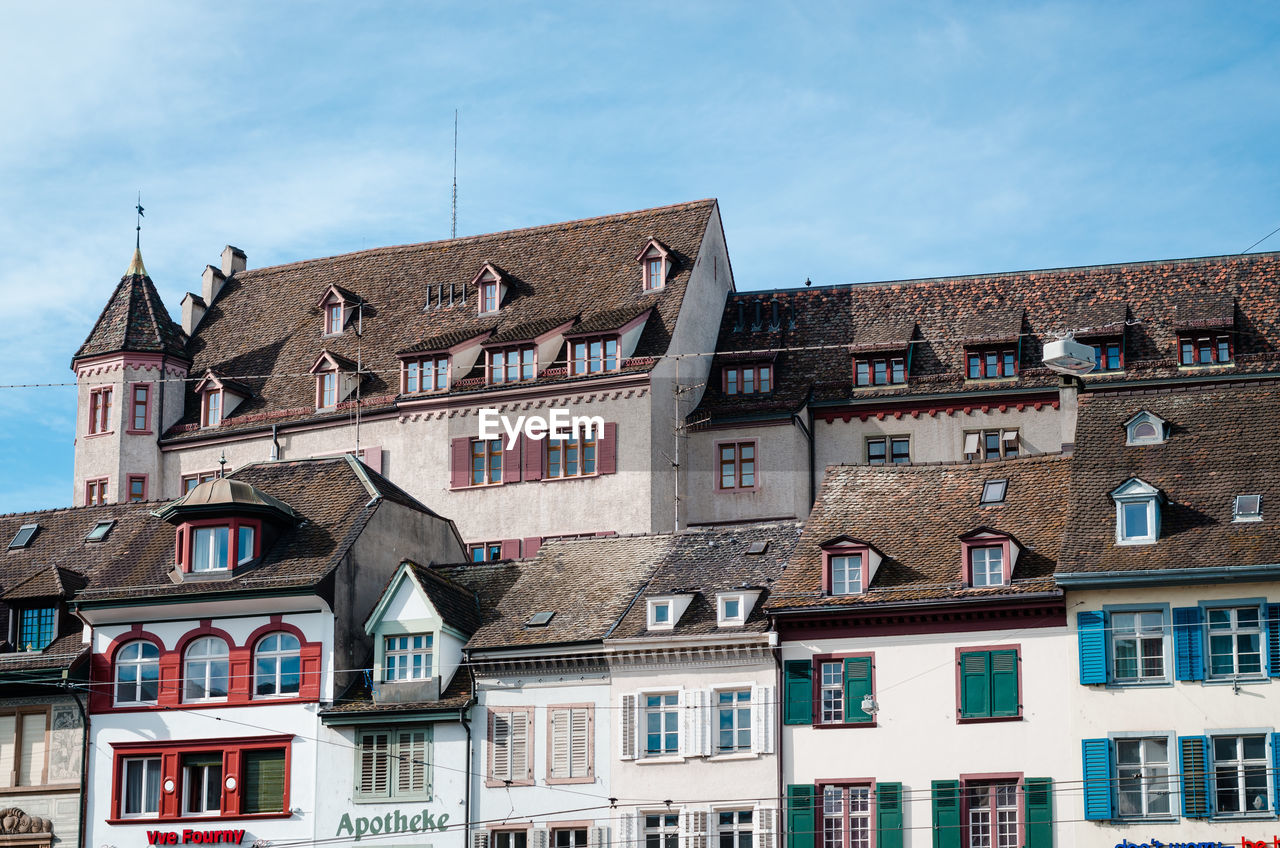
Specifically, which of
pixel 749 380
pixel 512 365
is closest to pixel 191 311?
pixel 512 365

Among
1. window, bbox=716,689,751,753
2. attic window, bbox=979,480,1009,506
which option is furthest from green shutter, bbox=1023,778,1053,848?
attic window, bbox=979,480,1009,506

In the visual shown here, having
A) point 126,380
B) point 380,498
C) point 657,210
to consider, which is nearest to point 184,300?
point 126,380

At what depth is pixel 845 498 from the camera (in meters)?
62.2

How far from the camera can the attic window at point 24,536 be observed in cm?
7181

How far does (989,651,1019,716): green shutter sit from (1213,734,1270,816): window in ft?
15.9

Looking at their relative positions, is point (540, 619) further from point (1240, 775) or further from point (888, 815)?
point (1240, 775)

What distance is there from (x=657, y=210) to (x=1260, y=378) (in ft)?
77.5

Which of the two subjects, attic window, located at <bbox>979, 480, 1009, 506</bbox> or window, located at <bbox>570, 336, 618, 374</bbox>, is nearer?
attic window, located at <bbox>979, 480, 1009, 506</bbox>

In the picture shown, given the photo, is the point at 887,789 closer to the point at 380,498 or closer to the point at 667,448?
the point at 380,498

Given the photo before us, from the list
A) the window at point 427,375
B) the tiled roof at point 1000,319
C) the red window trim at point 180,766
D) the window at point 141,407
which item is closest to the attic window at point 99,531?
the red window trim at point 180,766

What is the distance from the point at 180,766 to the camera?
6319 centimetres

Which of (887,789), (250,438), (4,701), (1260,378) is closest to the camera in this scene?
(887,789)

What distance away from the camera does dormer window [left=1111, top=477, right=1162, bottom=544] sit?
184ft

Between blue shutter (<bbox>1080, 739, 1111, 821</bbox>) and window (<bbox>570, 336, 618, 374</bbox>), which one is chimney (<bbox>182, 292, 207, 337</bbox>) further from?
blue shutter (<bbox>1080, 739, 1111, 821</bbox>)
